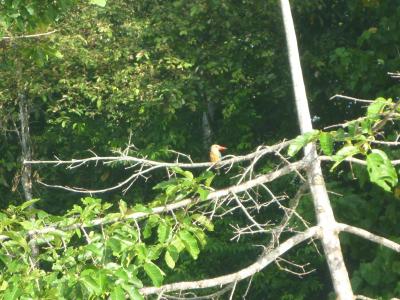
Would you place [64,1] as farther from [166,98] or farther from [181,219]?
[166,98]

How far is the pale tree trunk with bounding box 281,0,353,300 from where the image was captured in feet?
9.96

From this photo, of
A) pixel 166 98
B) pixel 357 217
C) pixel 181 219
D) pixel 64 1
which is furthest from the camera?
pixel 166 98

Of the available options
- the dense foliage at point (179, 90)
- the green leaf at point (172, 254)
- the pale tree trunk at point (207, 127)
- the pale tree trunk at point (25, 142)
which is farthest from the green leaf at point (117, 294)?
the pale tree trunk at point (207, 127)

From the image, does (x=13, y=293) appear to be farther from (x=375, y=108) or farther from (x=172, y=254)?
(x=375, y=108)

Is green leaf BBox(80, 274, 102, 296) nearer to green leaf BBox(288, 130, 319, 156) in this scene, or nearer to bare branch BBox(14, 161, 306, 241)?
bare branch BBox(14, 161, 306, 241)

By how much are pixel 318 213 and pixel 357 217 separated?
83.3 inches

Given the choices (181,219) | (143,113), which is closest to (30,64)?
(143,113)

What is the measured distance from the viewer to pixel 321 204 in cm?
315

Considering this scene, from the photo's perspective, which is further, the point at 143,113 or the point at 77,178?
the point at 77,178

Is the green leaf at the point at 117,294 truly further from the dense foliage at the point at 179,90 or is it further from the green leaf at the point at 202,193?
the dense foliage at the point at 179,90

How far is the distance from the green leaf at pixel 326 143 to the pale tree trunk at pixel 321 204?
353 millimetres

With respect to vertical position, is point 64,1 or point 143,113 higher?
point 64,1

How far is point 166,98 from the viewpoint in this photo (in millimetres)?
7691

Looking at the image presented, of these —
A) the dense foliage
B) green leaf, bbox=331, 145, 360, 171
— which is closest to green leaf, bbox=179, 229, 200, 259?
green leaf, bbox=331, 145, 360, 171
